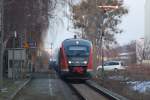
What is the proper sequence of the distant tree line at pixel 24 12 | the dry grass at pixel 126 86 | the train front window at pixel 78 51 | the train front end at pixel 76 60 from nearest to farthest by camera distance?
the dry grass at pixel 126 86
the distant tree line at pixel 24 12
the train front end at pixel 76 60
the train front window at pixel 78 51

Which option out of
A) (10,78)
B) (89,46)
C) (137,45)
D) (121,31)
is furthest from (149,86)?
(137,45)

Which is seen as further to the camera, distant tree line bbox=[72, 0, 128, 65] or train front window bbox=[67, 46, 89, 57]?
distant tree line bbox=[72, 0, 128, 65]

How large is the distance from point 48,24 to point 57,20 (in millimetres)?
1359

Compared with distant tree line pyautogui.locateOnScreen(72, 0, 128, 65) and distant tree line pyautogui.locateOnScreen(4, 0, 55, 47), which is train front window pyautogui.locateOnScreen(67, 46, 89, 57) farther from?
distant tree line pyautogui.locateOnScreen(72, 0, 128, 65)

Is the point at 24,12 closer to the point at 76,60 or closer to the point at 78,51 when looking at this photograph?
the point at 76,60

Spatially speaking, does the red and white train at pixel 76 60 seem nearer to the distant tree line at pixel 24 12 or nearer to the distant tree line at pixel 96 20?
the distant tree line at pixel 24 12

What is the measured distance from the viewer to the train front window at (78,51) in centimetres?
4016

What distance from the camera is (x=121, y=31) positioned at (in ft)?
247

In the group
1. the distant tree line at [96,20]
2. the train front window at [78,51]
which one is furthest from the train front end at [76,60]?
the distant tree line at [96,20]

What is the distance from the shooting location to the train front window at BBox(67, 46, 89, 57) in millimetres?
40156

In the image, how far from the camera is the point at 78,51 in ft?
132

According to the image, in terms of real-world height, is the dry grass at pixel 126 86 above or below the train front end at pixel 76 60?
below

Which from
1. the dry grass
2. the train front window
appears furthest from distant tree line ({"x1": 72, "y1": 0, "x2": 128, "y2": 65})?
the train front window

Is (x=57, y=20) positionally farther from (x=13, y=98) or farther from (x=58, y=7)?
(x=13, y=98)
